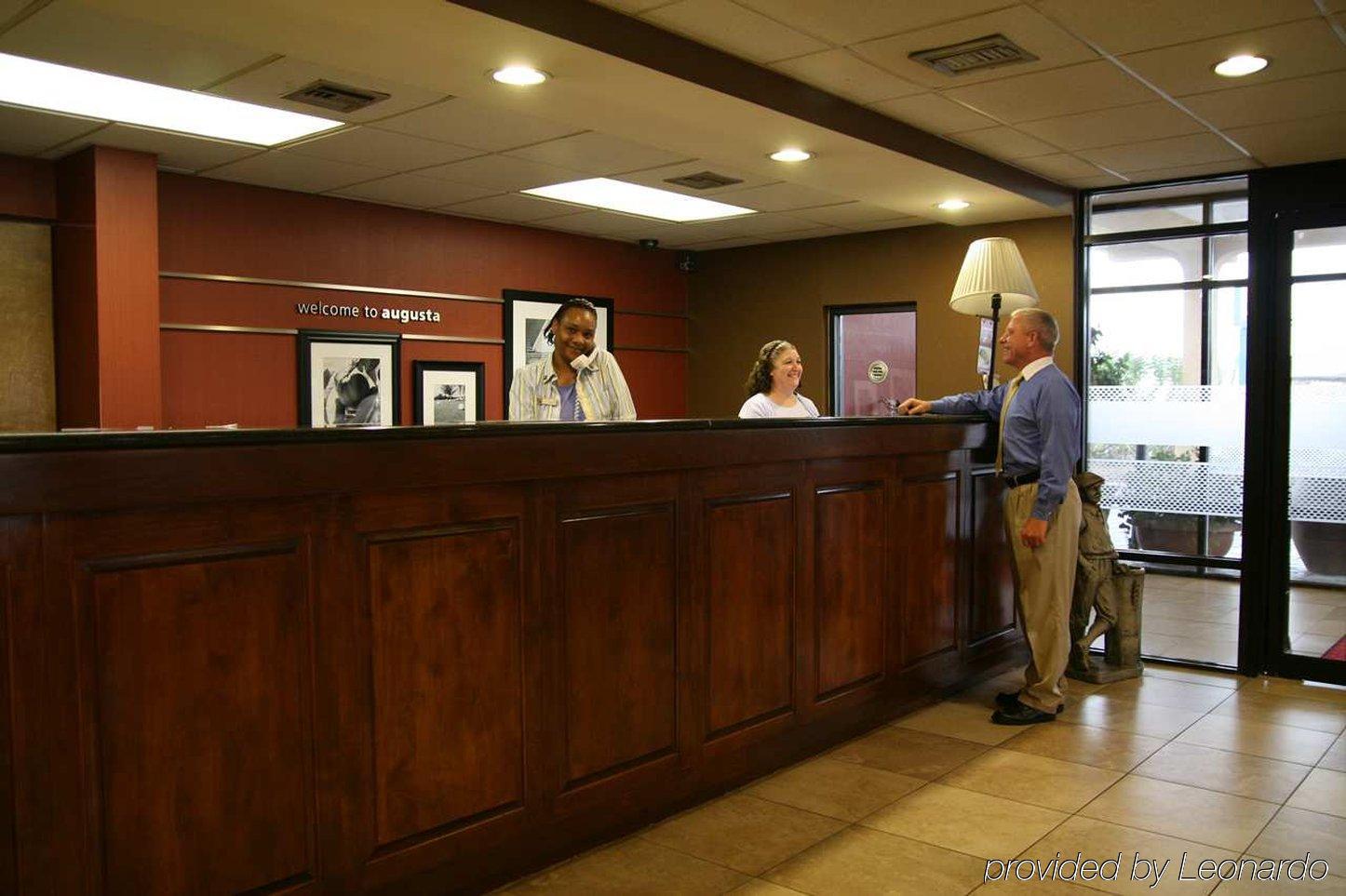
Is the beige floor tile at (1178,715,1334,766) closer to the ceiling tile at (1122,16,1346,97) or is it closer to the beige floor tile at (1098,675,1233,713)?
the beige floor tile at (1098,675,1233,713)

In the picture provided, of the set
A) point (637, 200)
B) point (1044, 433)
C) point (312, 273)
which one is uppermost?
point (637, 200)

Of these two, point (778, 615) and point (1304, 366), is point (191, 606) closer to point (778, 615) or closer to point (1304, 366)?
point (778, 615)

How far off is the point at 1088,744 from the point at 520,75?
12.0ft

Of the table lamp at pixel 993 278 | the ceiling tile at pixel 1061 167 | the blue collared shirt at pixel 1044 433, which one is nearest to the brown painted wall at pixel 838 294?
the ceiling tile at pixel 1061 167

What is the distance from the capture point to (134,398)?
6.01 meters

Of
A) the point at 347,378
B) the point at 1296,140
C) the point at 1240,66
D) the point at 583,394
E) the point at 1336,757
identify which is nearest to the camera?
the point at 1240,66

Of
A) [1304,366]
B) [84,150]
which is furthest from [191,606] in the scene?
[1304,366]

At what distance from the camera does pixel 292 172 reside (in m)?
6.54

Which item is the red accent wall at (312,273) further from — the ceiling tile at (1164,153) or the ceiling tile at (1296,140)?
the ceiling tile at (1296,140)

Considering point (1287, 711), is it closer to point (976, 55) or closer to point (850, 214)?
point (976, 55)

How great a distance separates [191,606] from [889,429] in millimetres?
3102

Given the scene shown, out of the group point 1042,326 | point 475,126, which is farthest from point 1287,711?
point 475,126

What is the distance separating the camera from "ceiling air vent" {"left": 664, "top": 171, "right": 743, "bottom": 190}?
6770 mm

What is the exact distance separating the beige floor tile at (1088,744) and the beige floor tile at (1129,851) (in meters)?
0.73
